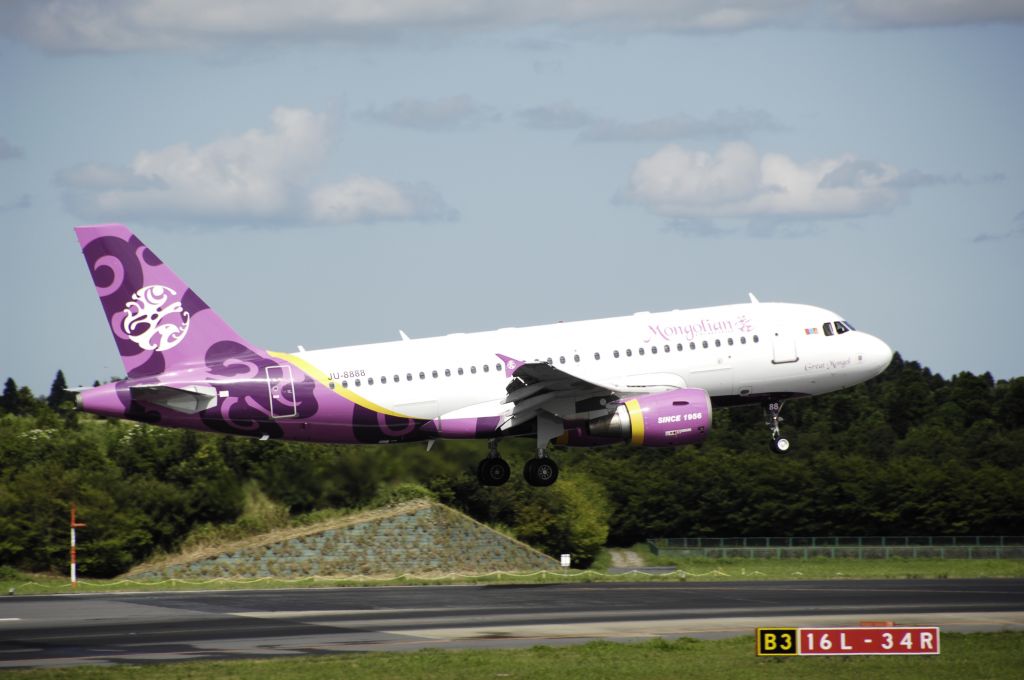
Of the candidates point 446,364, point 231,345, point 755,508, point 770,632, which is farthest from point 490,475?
point 755,508

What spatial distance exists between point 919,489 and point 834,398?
38.9m

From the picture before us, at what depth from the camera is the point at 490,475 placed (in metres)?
57.4

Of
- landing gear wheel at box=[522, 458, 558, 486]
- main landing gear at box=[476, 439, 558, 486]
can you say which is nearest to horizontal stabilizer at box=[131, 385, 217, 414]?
main landing gear at box=[476, 439, 558, 486]

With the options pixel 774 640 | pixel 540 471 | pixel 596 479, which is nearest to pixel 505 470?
pixel 540 471

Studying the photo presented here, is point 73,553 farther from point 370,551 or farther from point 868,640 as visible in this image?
point 868,640

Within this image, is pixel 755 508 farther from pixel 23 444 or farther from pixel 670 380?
pixel 670 380

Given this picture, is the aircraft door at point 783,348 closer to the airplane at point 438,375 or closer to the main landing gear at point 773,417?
the airplane at point 438,375

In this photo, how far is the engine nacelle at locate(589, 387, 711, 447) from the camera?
2121 inches

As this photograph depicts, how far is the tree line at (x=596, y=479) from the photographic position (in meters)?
62.7

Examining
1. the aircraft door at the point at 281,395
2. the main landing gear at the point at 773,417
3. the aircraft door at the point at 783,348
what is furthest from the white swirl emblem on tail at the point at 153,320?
the main landing gear at the point at 773,417

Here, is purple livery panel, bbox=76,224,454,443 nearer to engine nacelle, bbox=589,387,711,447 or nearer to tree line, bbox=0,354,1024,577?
engine nacelle, bbox=589,387,711,447

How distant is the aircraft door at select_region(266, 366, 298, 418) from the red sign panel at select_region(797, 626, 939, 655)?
21210 millimetres

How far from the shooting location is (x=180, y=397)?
5300 centimetres

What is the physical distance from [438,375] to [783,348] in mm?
12566
